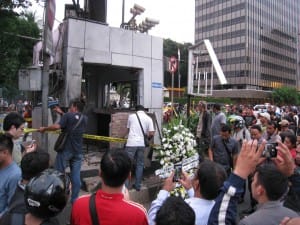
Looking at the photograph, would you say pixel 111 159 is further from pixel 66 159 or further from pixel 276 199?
pixel 66 159

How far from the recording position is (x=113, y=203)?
2422mm

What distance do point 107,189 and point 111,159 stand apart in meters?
0.21

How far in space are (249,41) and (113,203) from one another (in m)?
93.0

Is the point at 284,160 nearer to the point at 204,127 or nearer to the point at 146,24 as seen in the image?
the point at 204,127

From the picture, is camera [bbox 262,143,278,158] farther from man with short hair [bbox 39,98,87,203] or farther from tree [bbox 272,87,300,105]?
tree [bbox 272,87,300,105]

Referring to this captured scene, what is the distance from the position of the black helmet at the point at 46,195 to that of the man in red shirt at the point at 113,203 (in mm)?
389

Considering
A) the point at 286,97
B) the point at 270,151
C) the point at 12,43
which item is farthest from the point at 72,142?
the point at 286,97

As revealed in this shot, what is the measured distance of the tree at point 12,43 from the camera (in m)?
13.5

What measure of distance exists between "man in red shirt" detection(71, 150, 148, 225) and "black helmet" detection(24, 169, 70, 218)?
0.39m

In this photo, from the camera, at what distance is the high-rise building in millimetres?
89062

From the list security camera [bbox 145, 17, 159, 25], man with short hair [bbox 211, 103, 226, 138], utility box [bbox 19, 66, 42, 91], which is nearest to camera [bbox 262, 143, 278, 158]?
utility box [bbox 19, 66, 42, 91]

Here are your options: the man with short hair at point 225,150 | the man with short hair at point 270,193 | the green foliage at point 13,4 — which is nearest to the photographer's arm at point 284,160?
the man with short hair at point 270,193

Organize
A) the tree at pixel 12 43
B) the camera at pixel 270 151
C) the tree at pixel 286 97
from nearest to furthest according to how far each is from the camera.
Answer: the camera at pixel 270 151 < the tree at pixel 12 43 < the tree at pixel 286 97

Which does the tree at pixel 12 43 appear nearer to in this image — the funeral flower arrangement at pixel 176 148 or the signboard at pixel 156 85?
the signboard at pixel 156 85
